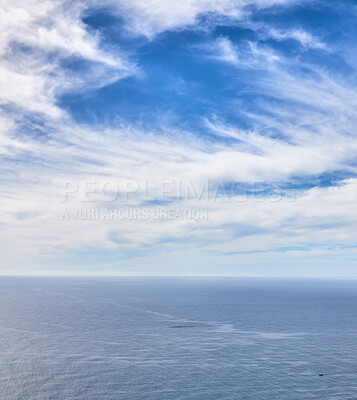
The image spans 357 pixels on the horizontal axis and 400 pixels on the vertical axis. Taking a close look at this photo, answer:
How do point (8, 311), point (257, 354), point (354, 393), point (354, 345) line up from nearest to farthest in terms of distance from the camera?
point (354, 393), point (257, 354), point (354, 345), point (8, 311)

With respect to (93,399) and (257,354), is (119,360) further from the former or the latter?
(257,354)

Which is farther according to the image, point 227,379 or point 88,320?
point 88,320

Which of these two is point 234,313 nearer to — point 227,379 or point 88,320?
point 88,320

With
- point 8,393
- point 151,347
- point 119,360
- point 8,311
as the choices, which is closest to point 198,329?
point 151,347

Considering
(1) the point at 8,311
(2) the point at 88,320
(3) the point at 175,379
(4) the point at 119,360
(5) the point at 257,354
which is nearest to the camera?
(3) the point at 175,379

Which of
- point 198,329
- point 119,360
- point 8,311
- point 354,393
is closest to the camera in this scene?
point 354,393

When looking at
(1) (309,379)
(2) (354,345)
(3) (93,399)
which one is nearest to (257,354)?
(1) (309,379)

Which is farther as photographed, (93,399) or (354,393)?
(354,393)

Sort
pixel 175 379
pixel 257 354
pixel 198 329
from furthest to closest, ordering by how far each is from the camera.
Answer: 1. pixel 198 329
2. pixel 257 354
3. pixel 175 379
